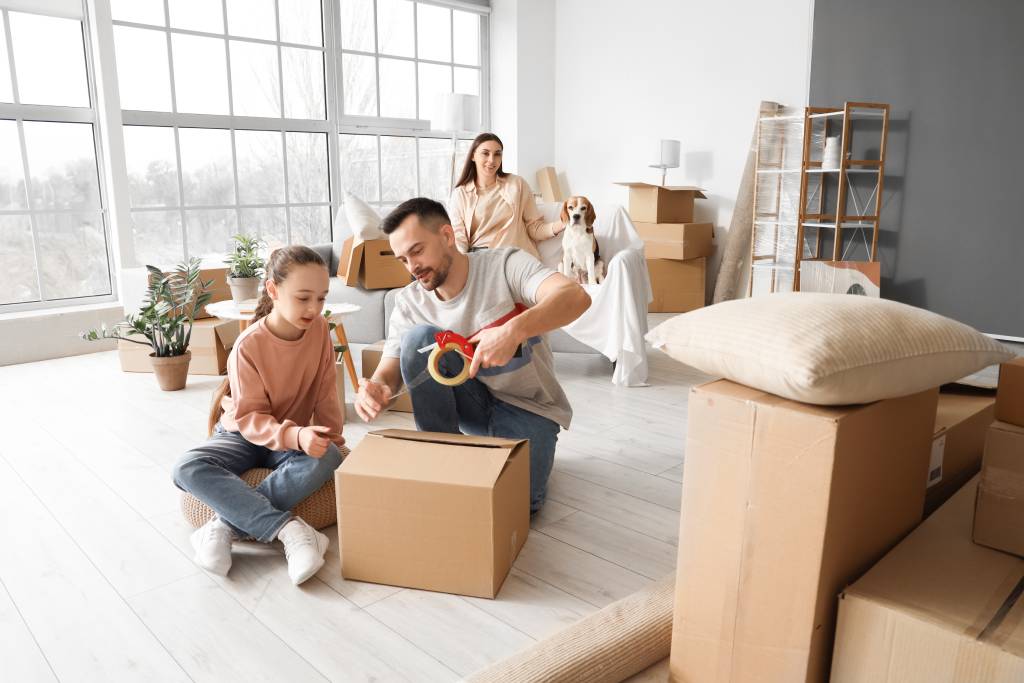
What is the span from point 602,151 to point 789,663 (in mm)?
5243

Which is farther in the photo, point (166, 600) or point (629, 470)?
point (629, 470)

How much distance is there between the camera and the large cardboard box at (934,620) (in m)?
0.97

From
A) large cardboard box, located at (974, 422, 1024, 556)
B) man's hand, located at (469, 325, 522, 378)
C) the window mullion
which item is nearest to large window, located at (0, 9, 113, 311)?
the window mullion

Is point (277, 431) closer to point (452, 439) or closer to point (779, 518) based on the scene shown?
point (452, 439)

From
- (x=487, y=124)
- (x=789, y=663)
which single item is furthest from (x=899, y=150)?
(x=789, y=663)

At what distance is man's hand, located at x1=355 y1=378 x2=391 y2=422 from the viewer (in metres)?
1.76

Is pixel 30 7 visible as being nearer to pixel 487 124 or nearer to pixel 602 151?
pixel 487 124

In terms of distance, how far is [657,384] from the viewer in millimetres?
3455

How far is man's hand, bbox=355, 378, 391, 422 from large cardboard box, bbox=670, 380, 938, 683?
82 cm

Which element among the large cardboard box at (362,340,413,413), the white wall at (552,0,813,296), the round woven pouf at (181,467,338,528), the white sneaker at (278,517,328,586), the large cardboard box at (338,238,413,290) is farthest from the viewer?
the white wall at (552,0,813,296)

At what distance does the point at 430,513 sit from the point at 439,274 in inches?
24.8

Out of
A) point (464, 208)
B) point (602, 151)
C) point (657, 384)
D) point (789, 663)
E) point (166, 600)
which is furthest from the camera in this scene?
point (602, 151)

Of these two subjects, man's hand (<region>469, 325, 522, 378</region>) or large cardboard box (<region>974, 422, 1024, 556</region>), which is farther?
man's hand (<region>469, 325, 522, 378</region>)

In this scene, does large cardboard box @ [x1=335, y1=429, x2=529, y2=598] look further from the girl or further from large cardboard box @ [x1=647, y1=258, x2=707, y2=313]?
large cardboard box @ [x1=647, y1=258, x2=707, y2=313]
